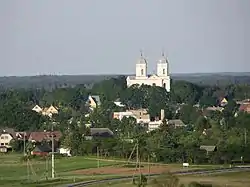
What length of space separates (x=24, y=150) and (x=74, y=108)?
22.8 meters

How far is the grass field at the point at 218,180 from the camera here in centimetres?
2372

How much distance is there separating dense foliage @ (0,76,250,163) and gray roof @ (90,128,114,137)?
0.40 meters

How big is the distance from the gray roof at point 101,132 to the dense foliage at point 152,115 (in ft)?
1.32

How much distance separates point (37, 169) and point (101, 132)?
1158cm

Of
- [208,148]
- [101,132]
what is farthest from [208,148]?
[101,132]

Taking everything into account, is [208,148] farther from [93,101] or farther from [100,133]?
[93,101]

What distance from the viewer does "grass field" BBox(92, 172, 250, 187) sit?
23.7 meters

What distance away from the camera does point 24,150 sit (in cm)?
3791

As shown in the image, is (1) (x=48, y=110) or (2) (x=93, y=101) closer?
(1) (x=48, y=110)

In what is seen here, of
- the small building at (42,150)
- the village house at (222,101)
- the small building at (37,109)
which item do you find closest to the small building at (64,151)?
the small building at (42,150)

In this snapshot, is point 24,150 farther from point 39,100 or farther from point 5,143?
point 39,100

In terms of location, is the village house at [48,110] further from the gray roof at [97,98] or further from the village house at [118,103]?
the gray roof at [97,98]

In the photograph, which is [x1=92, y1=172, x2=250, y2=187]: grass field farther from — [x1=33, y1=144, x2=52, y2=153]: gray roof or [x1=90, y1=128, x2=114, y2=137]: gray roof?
[x1=90, y1=128, x2=114, y2=137]: gray roof

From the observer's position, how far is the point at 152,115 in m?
54.2
